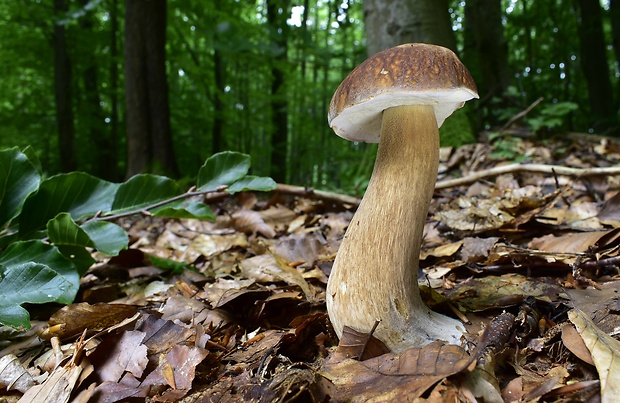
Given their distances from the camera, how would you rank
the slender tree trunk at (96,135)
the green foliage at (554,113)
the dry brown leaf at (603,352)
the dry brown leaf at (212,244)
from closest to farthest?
1. the dry brown leaf at (603,352)
2. the dry brown leaf at (212,244)
3. the green foliage at (554,113)
4. the slender tree trunk at (96,135)

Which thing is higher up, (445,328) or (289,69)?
(289,69)

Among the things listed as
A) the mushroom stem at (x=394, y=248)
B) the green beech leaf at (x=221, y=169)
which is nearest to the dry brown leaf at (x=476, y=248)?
the mushroom stem at (x=394, y=248)

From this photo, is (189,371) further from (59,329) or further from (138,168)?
(138,168)

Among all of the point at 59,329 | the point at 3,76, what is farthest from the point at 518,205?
the point at 3,76

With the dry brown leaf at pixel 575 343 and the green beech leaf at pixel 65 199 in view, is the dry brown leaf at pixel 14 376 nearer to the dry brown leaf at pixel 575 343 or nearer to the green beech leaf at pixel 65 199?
the green beech leaf at pixel 65 199

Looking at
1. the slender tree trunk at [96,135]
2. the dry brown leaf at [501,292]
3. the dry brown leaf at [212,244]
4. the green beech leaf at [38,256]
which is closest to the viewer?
the dry brown leaf at [501,292]

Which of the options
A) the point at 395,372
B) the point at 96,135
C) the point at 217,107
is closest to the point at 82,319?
the point at 395,372

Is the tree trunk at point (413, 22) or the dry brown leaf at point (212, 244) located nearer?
the dry brown leaf at point (212, 244)
